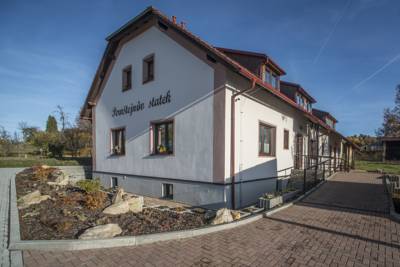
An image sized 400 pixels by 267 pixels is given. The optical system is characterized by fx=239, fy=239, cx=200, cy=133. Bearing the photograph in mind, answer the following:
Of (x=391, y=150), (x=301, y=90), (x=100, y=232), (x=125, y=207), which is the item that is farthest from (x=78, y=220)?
(x=391, y=150)

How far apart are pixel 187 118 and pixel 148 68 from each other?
3.84m

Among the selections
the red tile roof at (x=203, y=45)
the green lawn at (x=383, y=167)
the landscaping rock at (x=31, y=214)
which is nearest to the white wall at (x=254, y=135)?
the red tile roof at (x=203, y=45)

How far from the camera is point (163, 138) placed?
34.2 feet

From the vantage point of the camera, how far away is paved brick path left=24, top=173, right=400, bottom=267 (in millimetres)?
4164

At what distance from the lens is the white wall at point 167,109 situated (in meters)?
8.60

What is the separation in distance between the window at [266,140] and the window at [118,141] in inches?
277

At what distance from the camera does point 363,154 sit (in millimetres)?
42469

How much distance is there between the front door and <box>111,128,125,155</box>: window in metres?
10.1

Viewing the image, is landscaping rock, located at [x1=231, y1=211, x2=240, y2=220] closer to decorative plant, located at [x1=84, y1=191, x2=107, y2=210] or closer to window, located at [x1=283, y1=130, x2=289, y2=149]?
decorative plant, located at [x1=84, y1=191, x2=107, y2=210]

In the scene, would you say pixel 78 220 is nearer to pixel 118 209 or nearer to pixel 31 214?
pixel 118 209

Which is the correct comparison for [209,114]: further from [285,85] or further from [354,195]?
[285,85]

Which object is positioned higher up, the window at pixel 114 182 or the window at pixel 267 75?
the window at pixel 267 75

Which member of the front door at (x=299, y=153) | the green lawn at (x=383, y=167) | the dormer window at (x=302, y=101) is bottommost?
the green lawn at (x=383, y=167)

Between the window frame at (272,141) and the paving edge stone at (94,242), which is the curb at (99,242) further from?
the window frame at (272,141)
